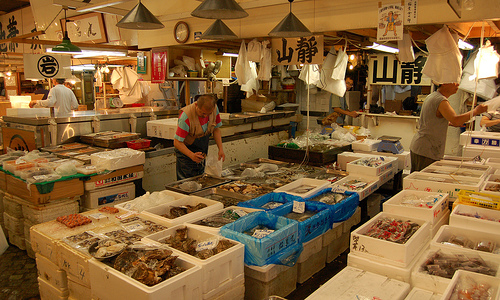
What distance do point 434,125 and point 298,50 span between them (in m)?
2.40

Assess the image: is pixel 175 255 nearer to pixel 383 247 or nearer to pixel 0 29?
pixel 383 247

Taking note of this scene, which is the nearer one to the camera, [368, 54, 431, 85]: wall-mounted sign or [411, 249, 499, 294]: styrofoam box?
[411, 249, 499, 294]: styrofoam box

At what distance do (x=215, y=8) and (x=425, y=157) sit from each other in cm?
359

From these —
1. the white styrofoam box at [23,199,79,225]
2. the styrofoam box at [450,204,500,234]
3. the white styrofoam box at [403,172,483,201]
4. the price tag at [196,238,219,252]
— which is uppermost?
the white styrofoam box at [403,172,483,201]

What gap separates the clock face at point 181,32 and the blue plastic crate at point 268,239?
5.02 meters

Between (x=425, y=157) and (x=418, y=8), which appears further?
(x=425, y=157)

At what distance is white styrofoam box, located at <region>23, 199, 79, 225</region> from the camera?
4.31 meters

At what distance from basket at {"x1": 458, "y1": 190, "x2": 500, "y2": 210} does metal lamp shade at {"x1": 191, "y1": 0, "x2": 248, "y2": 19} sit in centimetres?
279

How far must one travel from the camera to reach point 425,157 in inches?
204

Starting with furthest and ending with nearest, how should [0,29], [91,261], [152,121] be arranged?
[0,29] < [152,121] < [91,261]

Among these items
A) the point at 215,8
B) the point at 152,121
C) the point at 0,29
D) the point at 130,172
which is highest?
the point at 0,29

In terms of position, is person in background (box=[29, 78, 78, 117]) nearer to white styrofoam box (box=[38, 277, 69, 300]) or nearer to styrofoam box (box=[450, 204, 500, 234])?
white styrofoam box (box=[38, 277, 69, 300])

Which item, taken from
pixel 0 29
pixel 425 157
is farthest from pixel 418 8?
pixel 0 29

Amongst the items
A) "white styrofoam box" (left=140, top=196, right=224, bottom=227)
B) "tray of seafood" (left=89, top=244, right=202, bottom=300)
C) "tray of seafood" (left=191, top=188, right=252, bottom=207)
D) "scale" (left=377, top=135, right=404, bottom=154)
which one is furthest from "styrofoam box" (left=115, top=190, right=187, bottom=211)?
"scale" (left=377, top=135, right=404, bottom=154)
